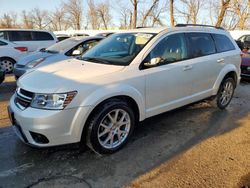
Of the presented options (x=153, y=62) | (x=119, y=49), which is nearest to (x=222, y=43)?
(x=153, y=62)

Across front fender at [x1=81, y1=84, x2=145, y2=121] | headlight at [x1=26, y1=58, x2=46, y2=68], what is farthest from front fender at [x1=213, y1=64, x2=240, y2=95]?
headlight at [x1=26, y1=58, x2=46, y2=68]

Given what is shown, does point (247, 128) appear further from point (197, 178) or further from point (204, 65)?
point (197, 178)

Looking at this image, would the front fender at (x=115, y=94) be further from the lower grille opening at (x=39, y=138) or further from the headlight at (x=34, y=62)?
the headlight at (x=34, y=62)

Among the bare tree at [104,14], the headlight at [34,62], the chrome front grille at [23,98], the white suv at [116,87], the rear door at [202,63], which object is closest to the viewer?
the white suv at [116,87]

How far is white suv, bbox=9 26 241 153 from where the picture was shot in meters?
3.02

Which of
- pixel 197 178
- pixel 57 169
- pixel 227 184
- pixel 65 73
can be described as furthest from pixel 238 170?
pixel 65 73

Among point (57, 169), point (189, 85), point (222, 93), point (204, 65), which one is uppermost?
point (204, 65)

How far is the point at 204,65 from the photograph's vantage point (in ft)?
15.1

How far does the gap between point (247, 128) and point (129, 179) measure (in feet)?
8.56

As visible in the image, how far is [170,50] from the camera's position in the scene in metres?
4.10

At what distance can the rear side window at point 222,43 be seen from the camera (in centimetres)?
511

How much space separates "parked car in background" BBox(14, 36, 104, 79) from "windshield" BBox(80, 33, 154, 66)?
2343mm

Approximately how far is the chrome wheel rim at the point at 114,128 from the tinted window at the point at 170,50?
88cm

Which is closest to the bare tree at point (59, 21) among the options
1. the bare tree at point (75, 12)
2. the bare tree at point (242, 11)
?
the bare tree at point (75, 12)
